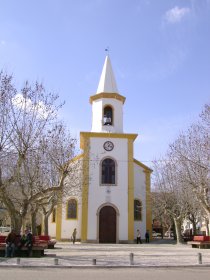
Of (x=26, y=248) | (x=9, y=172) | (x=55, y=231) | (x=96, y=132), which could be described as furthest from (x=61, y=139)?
(x=55, y=231)

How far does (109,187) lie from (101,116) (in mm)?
6711

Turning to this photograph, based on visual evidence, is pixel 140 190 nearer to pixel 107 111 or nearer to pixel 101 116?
pixel 101 116

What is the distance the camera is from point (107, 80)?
38.0 m

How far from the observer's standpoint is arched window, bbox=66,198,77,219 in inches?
1406

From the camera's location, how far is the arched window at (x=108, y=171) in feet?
116

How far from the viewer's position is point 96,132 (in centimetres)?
3609

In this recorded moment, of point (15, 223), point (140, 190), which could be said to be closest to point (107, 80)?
point (140, 190)

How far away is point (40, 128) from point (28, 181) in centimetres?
330

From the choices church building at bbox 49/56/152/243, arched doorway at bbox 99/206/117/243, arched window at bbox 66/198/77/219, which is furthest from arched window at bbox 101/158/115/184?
arched window at bbox 66/198/77/219

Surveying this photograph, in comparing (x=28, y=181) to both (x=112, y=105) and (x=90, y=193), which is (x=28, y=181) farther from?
(x=112, y=105)

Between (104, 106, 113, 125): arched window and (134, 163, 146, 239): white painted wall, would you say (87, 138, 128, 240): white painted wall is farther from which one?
→ (134, 163, 146, 239): white painted wall

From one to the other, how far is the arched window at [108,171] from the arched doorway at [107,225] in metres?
2.44

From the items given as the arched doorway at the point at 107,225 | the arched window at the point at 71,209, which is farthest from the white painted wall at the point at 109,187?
the arched window at the point at 71,209

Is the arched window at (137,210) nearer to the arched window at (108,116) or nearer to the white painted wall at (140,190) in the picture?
the white painted wall at (140,190)
